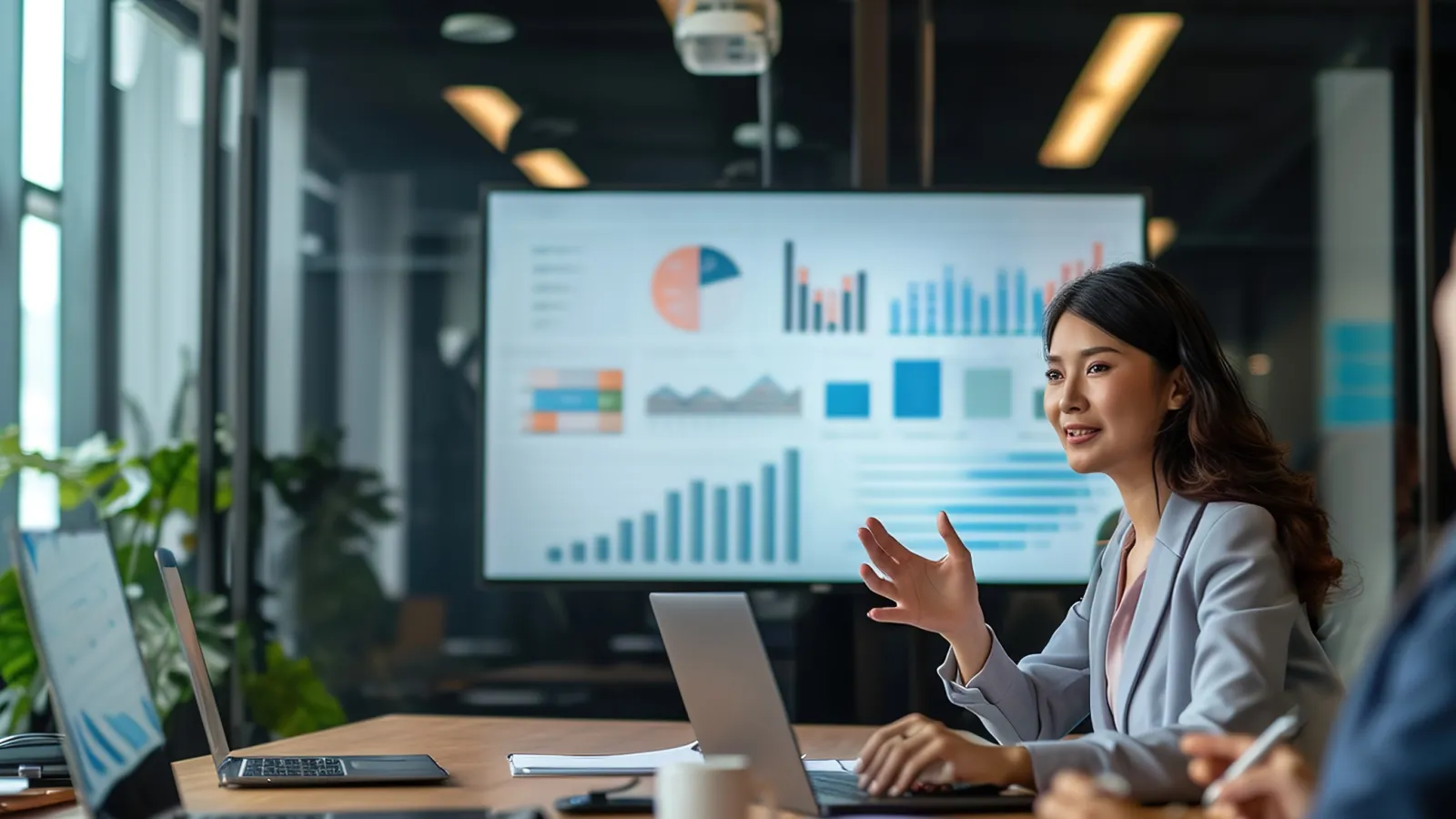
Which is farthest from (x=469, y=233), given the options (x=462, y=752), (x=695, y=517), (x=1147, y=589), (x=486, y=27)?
(x=1147, y=589)

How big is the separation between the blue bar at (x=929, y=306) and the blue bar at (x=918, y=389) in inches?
3.7

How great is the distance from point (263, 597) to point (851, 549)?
68.8 inches

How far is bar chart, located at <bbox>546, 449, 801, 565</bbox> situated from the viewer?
3.66 meters

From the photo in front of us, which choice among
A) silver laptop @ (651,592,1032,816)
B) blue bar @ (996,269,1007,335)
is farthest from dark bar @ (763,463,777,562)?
silver laptop @ (651,592,1032,816)

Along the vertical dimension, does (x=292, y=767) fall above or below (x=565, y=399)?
below

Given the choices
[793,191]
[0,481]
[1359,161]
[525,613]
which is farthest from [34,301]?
[1359,161]

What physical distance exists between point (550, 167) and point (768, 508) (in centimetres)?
126

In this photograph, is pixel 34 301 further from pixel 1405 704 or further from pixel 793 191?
pixel 1405 704

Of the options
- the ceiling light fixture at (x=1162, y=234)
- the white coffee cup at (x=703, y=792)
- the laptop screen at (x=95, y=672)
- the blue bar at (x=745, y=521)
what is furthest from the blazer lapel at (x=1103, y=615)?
the ceiling light fixture at (x=1162, y=234)

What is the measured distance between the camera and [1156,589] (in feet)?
6.20

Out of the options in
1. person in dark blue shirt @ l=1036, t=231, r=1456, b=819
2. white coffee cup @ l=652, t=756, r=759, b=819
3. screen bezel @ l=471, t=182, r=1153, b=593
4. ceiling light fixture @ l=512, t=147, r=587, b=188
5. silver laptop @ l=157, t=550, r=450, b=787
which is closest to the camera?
person in dark blue shirt @ l=1036, t=231, r=1456, b=819

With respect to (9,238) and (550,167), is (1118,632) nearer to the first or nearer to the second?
(550,167)

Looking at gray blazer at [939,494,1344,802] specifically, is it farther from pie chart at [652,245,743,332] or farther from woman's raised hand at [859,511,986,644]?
pie chart at [652,245,743,332]

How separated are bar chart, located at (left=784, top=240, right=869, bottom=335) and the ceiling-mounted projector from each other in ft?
1.79
